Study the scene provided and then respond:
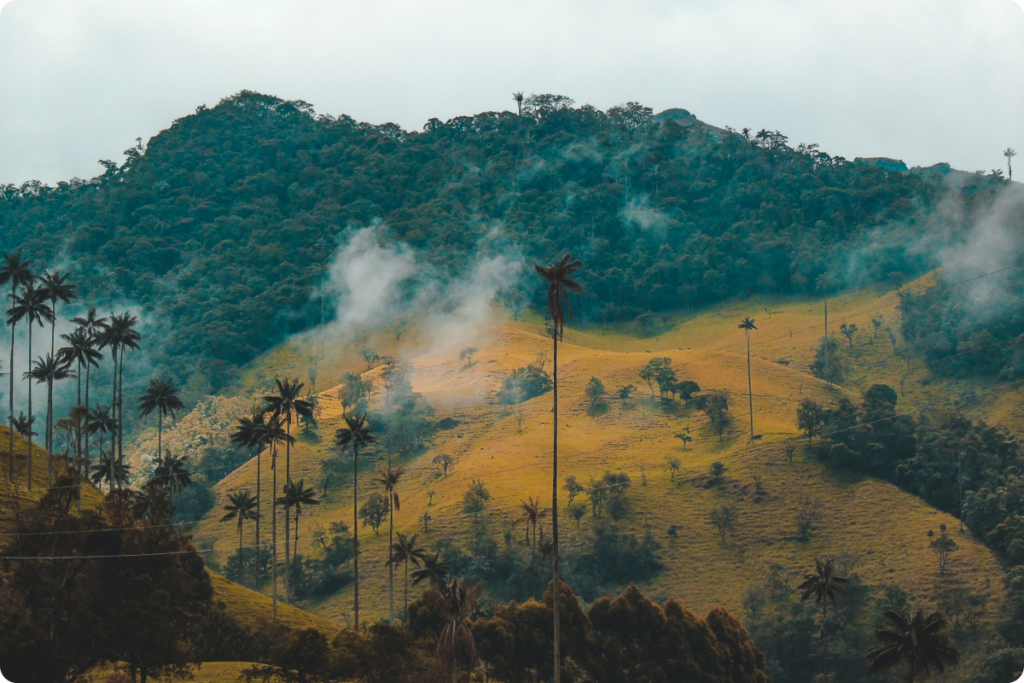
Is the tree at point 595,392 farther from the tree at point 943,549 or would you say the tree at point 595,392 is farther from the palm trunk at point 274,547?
the tree at point 943,549

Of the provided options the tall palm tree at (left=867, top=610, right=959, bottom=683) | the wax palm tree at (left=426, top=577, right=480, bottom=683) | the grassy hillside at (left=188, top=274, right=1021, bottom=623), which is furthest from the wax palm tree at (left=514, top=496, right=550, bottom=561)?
the tall palm tree at (left=867, top=610, right=959, bottom=683)

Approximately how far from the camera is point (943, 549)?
101 metres

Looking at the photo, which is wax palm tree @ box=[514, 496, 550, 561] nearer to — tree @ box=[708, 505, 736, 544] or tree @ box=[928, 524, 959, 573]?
tree @ box=[708, 505, 736, 544]

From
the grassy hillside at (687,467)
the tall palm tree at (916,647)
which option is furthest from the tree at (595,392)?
the tall palm tree at (916,647)

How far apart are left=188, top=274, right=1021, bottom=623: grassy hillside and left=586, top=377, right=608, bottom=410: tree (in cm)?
170

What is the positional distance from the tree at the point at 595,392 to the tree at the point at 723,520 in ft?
116

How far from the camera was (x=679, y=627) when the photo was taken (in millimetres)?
78312

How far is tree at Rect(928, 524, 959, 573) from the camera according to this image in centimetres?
10056

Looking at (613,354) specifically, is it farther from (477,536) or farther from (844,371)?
(477,536)

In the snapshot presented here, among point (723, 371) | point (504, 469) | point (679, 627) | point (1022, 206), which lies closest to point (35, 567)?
point (679, 627)

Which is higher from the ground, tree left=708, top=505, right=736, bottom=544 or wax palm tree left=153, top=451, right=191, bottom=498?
wax palm tree left=153, top=451, right=191, bottom=498

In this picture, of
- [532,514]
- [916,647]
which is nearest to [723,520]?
[532,514]

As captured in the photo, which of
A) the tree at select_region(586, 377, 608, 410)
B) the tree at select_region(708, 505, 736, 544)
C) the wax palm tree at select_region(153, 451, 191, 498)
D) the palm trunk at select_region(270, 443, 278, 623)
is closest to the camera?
the palm trunk at select_region(270, 443, 278, 623)

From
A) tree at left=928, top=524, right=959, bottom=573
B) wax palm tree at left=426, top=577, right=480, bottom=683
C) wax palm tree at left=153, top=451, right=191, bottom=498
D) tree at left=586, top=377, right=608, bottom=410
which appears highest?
tree at left=586, top=377, right=608, bottom=410
